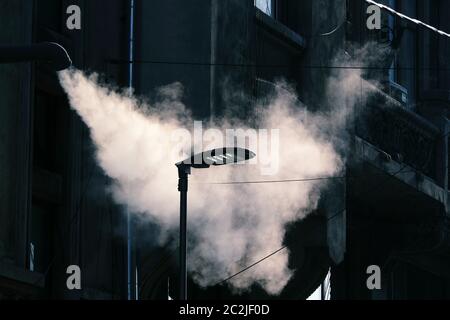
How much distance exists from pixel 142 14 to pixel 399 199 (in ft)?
37.0

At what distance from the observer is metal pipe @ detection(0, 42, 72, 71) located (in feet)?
62.6

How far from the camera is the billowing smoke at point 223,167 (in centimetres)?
2909

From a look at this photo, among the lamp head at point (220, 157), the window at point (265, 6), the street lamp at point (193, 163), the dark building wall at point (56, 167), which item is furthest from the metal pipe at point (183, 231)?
the window at point (265, 6)

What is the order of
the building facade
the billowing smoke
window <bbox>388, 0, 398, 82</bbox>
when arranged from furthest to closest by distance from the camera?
window <bbox>388, 0, 398, 82</bbox>, the billowing smoke, the building facade

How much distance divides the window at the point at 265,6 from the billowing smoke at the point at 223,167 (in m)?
1.68

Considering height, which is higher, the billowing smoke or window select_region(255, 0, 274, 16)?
window select_region(255, 0, 274, 16)

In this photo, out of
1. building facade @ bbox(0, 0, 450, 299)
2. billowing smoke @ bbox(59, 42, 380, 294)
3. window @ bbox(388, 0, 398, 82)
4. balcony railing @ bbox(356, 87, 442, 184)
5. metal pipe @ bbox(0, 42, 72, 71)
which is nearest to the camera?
metal pipe @ bbox(0, 42, 72, 71)

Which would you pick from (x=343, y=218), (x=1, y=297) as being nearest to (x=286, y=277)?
(x=343, y=218)

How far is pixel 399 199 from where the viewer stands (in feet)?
128

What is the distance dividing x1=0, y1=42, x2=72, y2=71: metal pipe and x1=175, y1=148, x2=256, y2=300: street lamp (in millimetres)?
6359

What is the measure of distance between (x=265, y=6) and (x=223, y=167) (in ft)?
13.5

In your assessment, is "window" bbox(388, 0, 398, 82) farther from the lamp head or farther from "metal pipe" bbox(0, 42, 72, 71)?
"metal pipe" bbox(0, 42, 72, 71)

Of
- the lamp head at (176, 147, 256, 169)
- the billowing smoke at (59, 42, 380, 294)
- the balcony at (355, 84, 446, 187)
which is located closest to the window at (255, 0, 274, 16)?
the billowing smoke at (59, 42, 380, 294)
